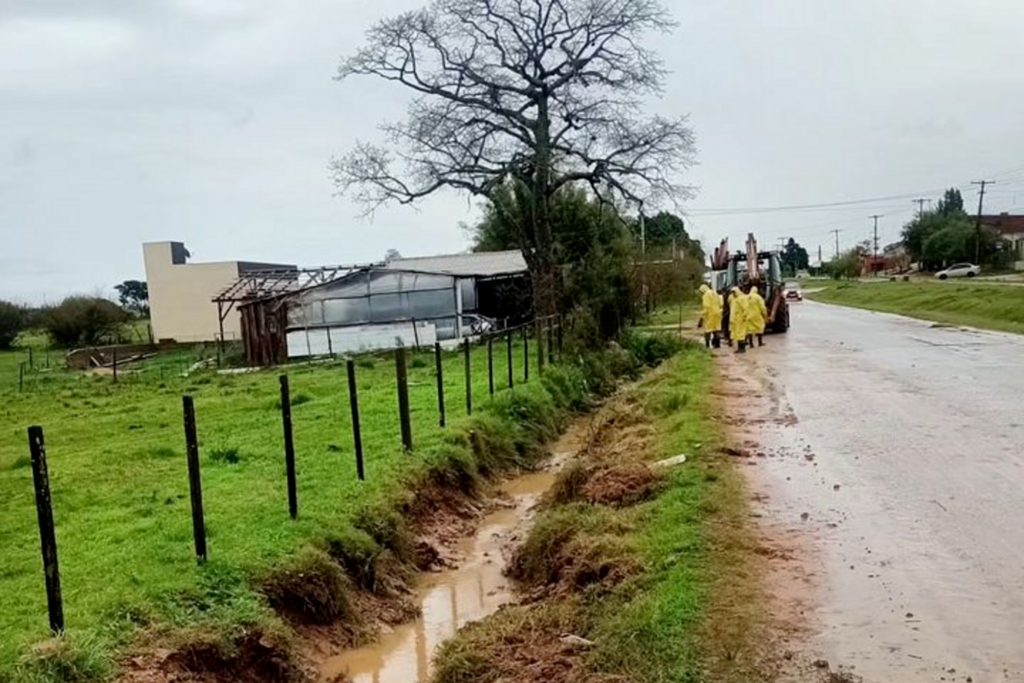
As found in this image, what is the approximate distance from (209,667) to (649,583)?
2.94 metres

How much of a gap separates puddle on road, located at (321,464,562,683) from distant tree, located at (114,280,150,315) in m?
67.9

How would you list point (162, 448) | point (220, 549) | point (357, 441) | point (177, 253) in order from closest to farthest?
1. point (220, 549)
2. point (357, 441)
3. point (162, 448)
4. point (177, 253)

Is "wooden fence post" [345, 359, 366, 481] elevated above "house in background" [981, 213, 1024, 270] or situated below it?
below

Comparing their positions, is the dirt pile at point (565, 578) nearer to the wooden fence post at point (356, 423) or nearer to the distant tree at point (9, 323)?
the wooden fence post at point (356, 423)

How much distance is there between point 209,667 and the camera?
237 inches

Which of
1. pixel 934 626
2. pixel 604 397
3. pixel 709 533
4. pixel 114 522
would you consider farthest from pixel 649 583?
pixel 604 397

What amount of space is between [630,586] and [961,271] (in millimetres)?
74241

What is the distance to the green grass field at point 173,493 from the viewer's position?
21.0 ft

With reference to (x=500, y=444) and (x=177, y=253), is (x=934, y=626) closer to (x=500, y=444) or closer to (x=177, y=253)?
(x=500, y=444)

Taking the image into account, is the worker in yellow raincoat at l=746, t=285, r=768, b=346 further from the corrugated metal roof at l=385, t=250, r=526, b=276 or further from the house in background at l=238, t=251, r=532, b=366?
the corrugated metal roof at l=385, t=250, r=526, b=276

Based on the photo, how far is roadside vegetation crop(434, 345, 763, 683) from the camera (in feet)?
17.9

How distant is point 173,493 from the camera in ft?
32.3

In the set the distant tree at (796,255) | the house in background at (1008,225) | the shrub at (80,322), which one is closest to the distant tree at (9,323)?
the shrub at (80,322)

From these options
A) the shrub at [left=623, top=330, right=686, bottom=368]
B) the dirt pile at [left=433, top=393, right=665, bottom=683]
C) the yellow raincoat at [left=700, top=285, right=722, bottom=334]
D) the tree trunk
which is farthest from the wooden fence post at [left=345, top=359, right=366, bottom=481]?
the tree trunk
